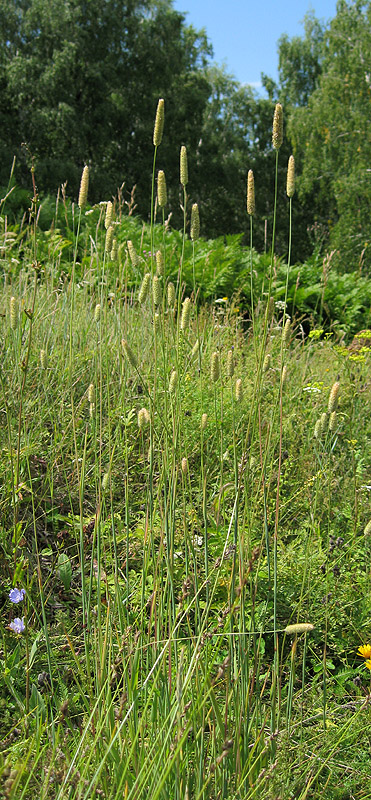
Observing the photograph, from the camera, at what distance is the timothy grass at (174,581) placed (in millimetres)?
1124

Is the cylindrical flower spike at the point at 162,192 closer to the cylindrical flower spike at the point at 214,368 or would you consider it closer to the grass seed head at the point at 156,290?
the grass seed head at the point at 156,290

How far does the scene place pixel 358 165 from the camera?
15.0 meters

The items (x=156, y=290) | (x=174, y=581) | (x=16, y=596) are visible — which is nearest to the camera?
(x=156, y=290)

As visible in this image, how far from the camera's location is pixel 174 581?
6.48ft

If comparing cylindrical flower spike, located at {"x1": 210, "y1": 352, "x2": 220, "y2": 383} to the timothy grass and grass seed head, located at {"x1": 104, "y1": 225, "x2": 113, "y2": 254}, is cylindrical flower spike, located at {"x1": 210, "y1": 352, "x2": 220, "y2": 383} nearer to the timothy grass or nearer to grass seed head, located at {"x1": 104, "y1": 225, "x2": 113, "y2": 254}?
the timothy grass

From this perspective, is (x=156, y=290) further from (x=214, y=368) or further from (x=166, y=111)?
(x=166, y=111)

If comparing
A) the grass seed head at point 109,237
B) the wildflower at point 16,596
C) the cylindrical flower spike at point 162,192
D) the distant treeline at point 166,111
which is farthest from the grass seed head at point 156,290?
the distant treeline at point 166,111

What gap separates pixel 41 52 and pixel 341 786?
2535cm

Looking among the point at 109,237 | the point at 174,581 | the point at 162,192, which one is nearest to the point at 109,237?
the point at 109,237

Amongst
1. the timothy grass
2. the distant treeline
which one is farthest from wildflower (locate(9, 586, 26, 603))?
the distant treeline

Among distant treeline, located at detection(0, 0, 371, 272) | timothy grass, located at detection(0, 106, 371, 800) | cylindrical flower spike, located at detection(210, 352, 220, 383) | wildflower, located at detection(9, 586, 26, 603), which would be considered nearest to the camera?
timothy grass, located at detection(0, 106, 371, 800)

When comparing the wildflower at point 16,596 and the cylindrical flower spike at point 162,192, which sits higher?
the cylindrical flower spike at point 162,192

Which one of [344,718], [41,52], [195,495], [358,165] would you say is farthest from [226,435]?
[41,52]

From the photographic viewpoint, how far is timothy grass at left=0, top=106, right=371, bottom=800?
3.69ft
